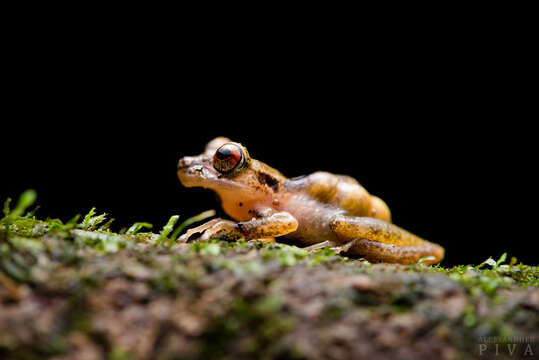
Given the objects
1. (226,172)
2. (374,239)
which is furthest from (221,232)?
(374,239)

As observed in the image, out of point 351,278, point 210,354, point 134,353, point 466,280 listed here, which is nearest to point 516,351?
point 466,280

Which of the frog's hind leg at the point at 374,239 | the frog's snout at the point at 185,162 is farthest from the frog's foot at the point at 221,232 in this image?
the frog's hind leg at the point at 374,239

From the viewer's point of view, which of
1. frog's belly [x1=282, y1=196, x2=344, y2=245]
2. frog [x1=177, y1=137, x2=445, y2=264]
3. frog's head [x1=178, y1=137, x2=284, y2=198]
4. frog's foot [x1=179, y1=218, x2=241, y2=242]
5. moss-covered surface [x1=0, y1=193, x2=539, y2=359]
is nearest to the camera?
moss-covered surface [x1=0, y1=193, x2=539, y2=359]

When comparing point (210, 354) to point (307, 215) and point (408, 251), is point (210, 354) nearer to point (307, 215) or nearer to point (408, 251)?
point (307, 215)

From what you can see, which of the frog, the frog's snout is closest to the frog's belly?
the frog

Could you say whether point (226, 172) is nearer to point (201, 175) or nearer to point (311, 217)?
point (201, 175)

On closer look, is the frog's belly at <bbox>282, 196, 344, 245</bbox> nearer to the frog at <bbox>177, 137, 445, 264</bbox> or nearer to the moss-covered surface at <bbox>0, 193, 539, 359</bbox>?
the frog at <bbox>177, 137, 445, 264</bbox>

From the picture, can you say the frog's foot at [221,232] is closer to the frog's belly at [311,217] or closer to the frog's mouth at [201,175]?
the frog's mouth at [201,175]
